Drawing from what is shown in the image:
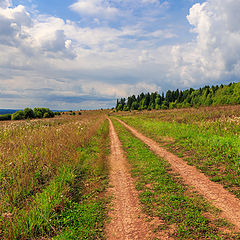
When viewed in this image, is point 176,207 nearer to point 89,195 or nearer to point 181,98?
point 89,195

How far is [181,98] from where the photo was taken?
98.2 metres

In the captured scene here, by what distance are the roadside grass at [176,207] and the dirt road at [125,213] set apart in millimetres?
256

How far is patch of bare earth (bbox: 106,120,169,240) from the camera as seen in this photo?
3.38 metres

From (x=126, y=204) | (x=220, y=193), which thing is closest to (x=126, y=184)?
(x=126, y=204)

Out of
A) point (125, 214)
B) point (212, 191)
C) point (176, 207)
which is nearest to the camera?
point (125, 214)

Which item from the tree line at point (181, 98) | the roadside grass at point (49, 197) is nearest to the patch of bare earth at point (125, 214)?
the roadside grass at point (49, 197)

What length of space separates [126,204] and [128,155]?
4953 mm

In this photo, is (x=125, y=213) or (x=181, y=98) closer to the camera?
(x=125, y=213)

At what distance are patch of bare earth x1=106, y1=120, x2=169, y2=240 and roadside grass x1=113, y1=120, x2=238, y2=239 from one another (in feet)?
0.75

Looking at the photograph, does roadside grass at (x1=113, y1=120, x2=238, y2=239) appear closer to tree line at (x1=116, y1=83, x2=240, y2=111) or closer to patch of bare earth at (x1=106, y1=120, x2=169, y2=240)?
patch of bare earth at (x1=106, y1=120, x2=169, y2=240)

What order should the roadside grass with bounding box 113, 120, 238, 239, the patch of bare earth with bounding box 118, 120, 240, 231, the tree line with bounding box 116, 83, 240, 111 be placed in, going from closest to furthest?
the roadside grass with bounding box 113, 120, 238, 239 → the patch of bare earth with bounding box 118, 120, 240, 231 → the tree line with bounding box 116, 83, 240, 111

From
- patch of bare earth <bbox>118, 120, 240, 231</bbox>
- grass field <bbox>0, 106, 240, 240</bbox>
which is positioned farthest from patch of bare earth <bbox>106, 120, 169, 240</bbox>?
patch of bare earth <bbox>118, 120, 240, 231</bbox>

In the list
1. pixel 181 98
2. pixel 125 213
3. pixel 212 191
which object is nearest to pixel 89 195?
pixel 125 213

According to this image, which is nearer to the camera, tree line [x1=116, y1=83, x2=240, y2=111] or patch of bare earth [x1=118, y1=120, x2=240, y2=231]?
patch of bare earth [x1=118, y1=120, x2=240, y2=231]
